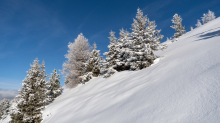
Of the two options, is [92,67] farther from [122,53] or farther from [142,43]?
[142,43]

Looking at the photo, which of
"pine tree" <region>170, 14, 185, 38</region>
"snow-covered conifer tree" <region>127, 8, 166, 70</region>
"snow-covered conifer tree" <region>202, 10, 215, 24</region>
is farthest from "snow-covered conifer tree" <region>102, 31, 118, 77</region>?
"snow-covered conifer tree" <region>202, 10, 215, 24</region>

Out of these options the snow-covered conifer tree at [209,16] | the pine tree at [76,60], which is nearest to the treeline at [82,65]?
the pine tree at [76,60]

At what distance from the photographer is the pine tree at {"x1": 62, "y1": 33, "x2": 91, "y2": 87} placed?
1894 centimetres

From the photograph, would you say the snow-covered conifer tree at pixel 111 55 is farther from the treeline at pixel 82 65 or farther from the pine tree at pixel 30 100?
the pine tree at pixel 30 100

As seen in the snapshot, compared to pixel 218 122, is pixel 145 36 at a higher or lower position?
higher

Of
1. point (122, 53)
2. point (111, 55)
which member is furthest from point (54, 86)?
point (122, 53)

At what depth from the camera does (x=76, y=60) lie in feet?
66.4

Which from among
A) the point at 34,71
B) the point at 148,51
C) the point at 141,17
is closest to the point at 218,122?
the point at 148,51

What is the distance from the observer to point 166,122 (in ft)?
8.18

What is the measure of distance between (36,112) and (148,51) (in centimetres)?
1275

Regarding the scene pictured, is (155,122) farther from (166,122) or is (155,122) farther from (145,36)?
(145,36)

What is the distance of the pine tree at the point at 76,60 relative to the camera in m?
18.9

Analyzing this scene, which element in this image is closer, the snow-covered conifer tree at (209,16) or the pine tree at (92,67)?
the pine tree at (92,67)

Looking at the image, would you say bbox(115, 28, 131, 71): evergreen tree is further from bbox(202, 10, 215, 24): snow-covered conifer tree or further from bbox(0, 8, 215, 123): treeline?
bbox(202, 10, 215, 24): snow-covered conifer tree
